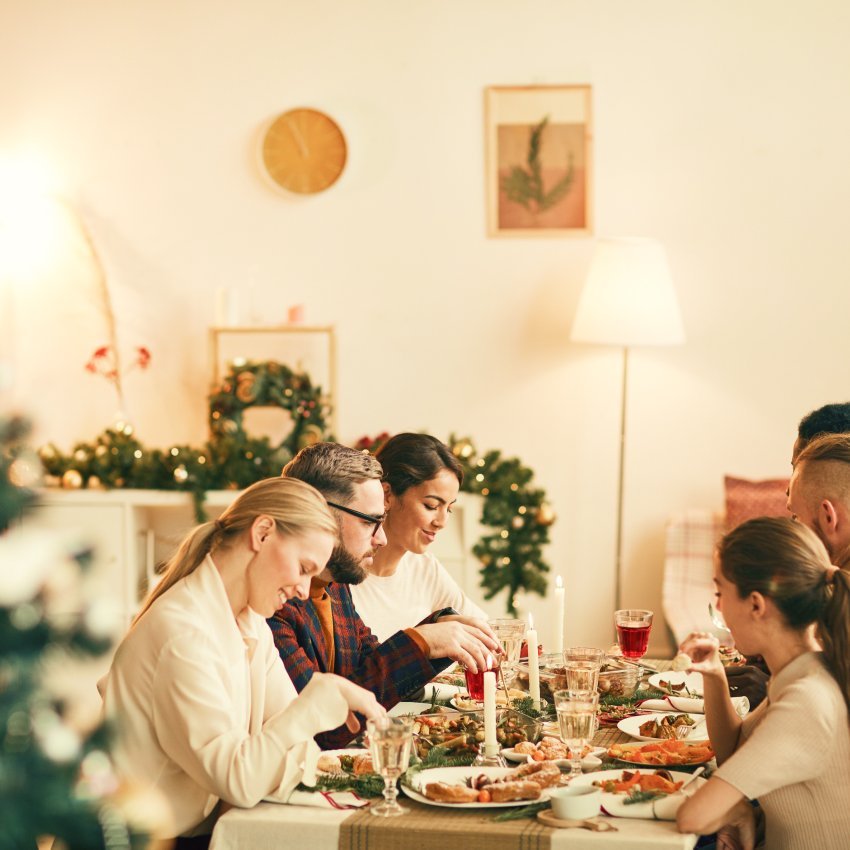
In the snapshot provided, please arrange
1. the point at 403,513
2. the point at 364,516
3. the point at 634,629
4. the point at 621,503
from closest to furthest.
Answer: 1. the point at 634,629
2. the point at 364,516
3. the point at 403,513
4. the point at 621,503

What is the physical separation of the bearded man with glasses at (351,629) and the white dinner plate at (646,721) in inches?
11.0

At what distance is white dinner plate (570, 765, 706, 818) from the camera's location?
5.63 ft

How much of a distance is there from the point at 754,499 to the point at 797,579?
2992 millimetres

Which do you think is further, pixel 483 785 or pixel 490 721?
pixel 490 721

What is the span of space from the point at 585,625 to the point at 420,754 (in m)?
3.14

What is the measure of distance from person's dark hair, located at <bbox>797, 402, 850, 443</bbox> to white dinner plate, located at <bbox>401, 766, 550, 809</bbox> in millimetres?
1473

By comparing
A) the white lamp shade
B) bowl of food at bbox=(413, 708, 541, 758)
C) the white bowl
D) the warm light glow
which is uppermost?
the warm light glow

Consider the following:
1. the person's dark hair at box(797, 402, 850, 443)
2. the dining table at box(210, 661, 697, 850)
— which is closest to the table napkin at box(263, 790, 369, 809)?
the dining table at box(210, 661, 697, 850)

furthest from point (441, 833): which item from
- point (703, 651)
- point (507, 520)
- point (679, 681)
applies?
point (507, 520)

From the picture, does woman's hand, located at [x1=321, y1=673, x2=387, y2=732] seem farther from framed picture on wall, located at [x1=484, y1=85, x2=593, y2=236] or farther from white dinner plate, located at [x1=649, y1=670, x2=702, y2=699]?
framed picture on wall, located at [x1=484, y1=85, x2=593, y2=236]

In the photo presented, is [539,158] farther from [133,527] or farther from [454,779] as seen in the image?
[454,779]

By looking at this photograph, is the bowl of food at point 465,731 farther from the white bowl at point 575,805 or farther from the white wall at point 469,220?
the white wall at point 469,220

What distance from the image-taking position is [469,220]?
5016 mm

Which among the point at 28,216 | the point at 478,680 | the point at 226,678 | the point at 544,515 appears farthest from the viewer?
the point at 28,216
